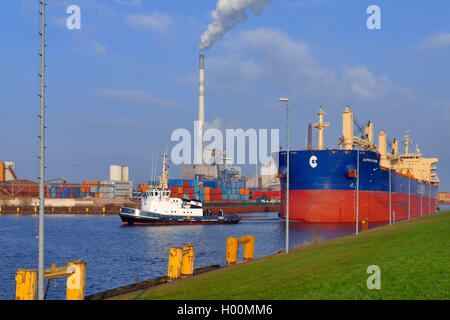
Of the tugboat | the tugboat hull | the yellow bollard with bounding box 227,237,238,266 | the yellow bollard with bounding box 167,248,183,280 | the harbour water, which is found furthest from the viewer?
the tugboat

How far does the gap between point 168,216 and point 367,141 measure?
4035 cm

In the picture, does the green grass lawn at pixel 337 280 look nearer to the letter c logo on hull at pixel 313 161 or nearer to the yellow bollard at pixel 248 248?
the yellow bollard at pixel 248 248

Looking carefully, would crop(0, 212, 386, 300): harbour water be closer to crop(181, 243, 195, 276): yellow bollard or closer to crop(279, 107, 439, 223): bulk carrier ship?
crop(279, 107, 439, 223): bulk carrier ship

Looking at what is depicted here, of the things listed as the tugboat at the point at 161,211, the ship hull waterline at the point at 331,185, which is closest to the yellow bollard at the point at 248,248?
the ship hull waterline at the point at 331,185

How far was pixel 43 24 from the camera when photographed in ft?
41.6

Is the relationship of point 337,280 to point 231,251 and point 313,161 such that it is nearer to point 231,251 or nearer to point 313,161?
point 231,251

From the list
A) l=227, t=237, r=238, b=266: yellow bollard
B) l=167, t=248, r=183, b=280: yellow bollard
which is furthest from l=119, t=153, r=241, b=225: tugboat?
l=167, t=248, r=183, b=280: yellow bollard

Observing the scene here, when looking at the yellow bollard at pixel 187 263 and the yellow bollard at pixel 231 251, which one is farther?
the yellow bollard at pixel 231 251

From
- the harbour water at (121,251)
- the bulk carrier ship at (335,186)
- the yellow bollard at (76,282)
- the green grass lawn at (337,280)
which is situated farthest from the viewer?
the bulk carrier ship at (335,186)

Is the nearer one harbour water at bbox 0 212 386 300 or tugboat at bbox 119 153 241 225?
harbour water at bbox 0 212 386 300

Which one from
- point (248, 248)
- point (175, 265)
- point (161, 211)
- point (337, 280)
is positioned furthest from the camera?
point (161, 211)

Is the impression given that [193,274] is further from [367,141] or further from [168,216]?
[367,141]

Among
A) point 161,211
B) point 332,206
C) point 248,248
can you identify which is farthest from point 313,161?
point 248,248
